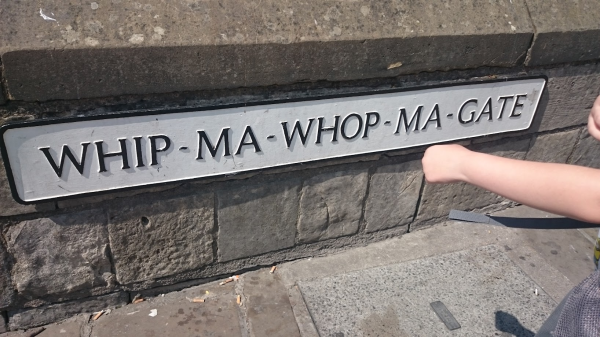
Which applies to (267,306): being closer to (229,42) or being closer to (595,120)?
(229,42)

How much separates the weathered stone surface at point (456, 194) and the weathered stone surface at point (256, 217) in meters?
1.00

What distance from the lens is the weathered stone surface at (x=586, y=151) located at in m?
3.63

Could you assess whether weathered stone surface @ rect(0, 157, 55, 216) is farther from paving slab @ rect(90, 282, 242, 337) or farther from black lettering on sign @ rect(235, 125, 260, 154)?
black lettering on sign @ rect(235, 125, 260, 154)

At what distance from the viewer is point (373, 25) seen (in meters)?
2.37

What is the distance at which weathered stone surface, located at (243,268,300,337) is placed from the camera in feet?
8.13

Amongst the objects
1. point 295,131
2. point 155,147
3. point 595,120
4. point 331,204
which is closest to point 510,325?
point 331,204

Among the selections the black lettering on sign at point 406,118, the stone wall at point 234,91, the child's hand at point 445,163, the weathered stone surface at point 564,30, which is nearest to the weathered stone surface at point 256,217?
the stone wall at point 234,91

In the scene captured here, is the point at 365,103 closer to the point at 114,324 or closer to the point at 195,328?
the point at 195,328

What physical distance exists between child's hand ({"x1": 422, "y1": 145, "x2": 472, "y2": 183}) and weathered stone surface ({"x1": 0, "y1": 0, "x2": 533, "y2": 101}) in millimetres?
1009

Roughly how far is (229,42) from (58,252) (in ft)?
4.26

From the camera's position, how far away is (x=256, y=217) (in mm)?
2637

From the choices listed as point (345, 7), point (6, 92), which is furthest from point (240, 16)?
point (6, 92)

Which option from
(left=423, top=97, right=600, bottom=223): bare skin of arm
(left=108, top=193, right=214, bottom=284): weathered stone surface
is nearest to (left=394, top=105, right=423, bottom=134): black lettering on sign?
(left=108, top=193, right=214, bottom=284): weathered stone surface

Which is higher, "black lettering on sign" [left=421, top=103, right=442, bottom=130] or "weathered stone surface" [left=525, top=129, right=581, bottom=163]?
"black lettering on sign" [left=421, top=103, right=442, bottom=130]
